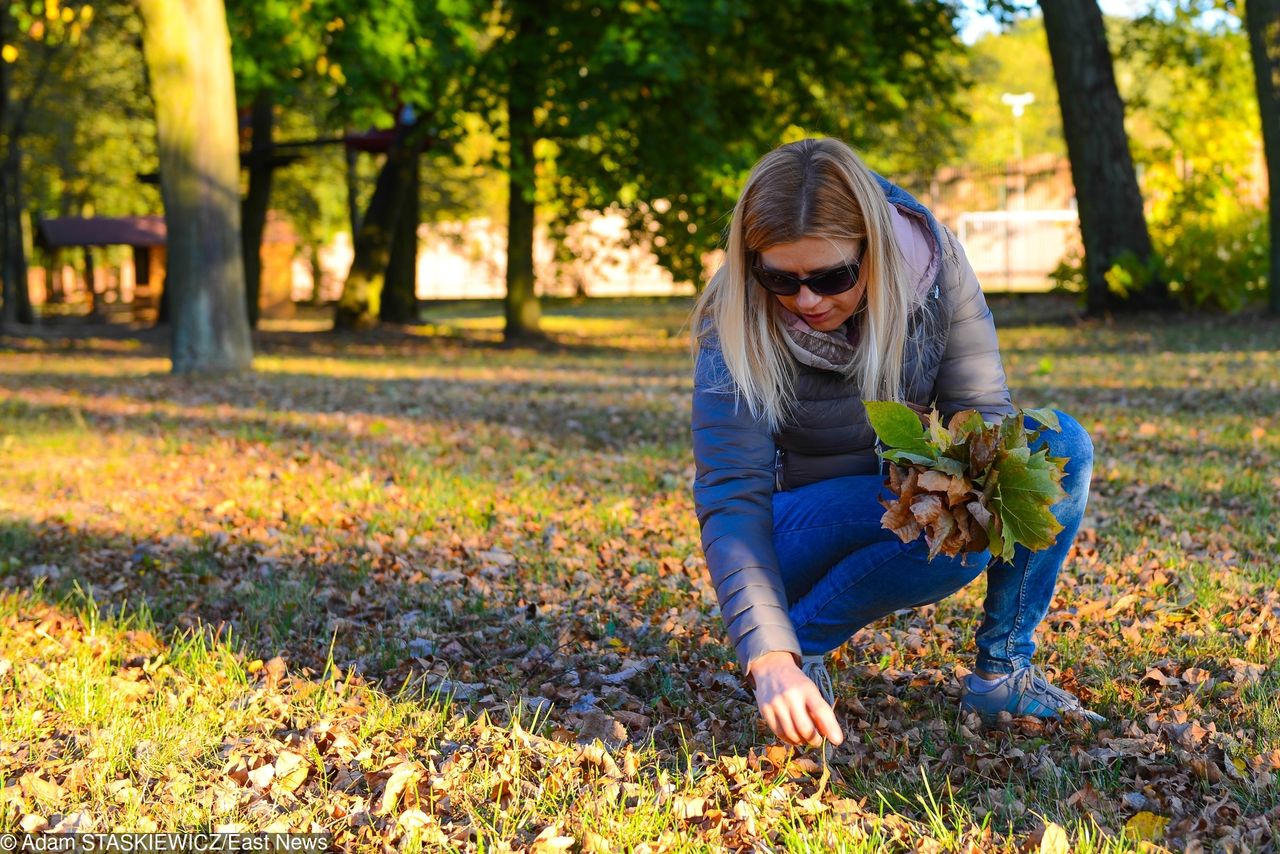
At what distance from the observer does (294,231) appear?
150 ft

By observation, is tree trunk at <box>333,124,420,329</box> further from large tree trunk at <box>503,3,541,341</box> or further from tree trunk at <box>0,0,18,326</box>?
tree trunk at <box>0,0,18,326</box>

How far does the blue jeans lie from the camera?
3340mm

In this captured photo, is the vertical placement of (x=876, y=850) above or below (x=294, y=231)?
below

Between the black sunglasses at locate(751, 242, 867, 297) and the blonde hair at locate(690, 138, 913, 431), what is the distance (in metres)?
0.04

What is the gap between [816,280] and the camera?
3.12 m

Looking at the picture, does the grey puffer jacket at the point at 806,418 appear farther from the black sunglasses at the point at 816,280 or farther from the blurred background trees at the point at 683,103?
the blurred background trees at the point at 683,103

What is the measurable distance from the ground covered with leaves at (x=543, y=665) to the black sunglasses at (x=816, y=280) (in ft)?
3.98

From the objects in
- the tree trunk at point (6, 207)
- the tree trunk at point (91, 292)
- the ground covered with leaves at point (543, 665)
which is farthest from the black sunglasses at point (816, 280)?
the tree trunk at point (91, 292)

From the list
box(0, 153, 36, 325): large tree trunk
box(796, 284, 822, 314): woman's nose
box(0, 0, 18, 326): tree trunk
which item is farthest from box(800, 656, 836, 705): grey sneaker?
box(0, 153, 36, 325): large tree trunk

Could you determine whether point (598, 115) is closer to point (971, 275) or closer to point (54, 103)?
point (971, 275)

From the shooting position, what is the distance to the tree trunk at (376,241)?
74.1 ft

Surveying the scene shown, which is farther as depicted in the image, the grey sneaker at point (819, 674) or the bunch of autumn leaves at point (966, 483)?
the grey sneaker at point (819, 674)

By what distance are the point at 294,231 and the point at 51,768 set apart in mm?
44487

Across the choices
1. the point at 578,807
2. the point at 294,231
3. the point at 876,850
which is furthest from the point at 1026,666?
the point at 294,231
